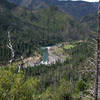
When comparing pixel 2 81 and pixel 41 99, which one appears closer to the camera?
pixel 2 81

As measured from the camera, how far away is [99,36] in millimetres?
13312

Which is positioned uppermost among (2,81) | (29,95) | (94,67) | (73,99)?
(94,67)

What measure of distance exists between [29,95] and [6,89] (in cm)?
261

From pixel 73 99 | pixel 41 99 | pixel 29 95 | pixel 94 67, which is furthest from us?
pixel 73 99

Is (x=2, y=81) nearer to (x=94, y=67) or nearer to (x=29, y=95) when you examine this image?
(x=29, y=95)

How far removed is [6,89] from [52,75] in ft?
399

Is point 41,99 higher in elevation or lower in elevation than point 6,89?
lower

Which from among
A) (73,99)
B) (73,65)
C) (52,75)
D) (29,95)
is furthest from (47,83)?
(29,95)

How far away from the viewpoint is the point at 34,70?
153375mm

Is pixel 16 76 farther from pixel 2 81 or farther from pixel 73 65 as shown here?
pixel 73 65

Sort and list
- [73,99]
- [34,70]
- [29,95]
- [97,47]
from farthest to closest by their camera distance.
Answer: [34,70] → [73,99] → [29,95] → [97,47]

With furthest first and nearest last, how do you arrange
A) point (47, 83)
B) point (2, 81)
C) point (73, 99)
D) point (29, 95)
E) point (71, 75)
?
point (71, 75) → point (47, 83) → point (73, 99) → point (29, 95) → point (2, 81)

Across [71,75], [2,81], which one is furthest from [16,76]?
[71,75]

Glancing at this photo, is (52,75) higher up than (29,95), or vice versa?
(29,95)
